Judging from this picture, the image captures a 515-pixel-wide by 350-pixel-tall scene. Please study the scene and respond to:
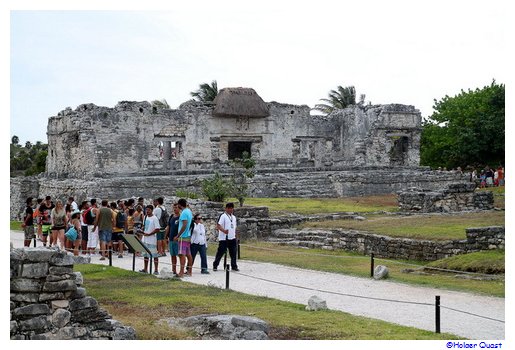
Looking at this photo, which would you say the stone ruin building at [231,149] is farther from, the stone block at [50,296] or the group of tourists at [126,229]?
the stone block at [50,296]

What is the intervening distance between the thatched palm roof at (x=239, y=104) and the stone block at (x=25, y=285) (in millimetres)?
32373

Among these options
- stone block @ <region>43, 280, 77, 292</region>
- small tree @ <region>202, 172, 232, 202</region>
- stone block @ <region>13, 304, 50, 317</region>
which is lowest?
stone block @ <region>13, 304, 50, 317</region>

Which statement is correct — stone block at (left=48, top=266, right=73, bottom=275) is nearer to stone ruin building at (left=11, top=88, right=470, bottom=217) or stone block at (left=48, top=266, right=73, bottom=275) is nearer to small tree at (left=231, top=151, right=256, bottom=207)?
small tree at (left=231, top=151, right=256, bottom=207)

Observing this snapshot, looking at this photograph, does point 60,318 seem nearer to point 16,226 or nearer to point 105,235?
point 105,235

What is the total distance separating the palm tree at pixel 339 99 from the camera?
2440 inches

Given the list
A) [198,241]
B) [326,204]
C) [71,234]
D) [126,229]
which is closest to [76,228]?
[71,234]

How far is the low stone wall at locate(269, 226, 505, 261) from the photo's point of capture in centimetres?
1692

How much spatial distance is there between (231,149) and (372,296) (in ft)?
114

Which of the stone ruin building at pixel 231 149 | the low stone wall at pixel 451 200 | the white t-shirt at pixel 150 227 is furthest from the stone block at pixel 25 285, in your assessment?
the stone ruin building at pixel 231 149

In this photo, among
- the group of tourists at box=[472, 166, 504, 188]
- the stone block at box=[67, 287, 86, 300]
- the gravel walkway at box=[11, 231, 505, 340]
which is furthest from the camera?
the group of tourists at box=[472, 166, 504, 188]

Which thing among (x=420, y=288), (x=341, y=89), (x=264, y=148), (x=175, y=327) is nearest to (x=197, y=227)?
(x=420, y=288)

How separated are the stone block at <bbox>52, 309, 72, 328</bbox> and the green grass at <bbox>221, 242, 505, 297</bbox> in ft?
22.9

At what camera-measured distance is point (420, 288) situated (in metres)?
14.0

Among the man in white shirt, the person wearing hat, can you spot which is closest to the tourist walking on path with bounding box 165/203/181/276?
the man in white shirt
